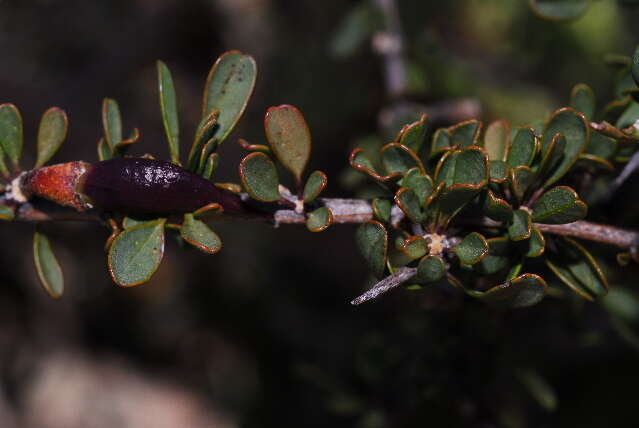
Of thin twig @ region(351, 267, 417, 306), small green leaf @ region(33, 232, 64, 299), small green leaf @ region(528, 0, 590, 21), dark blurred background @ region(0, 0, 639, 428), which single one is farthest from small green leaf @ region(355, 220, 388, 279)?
dark blurred background @ region(0, 0, 639, 428)

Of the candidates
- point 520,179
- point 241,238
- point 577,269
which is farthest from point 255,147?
point 241,238

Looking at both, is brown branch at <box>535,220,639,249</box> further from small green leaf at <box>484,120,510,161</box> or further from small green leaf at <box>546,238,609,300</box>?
small green leaf at <box>484,120,510,161</box>

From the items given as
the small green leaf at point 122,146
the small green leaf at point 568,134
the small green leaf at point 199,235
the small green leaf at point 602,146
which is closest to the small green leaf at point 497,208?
the small green leaf at point 568,134

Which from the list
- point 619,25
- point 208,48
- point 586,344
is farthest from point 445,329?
point 208,48

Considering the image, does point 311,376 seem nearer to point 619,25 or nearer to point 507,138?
point 507,138

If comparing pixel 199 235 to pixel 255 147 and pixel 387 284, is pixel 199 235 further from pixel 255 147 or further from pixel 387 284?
pixel 387 284
